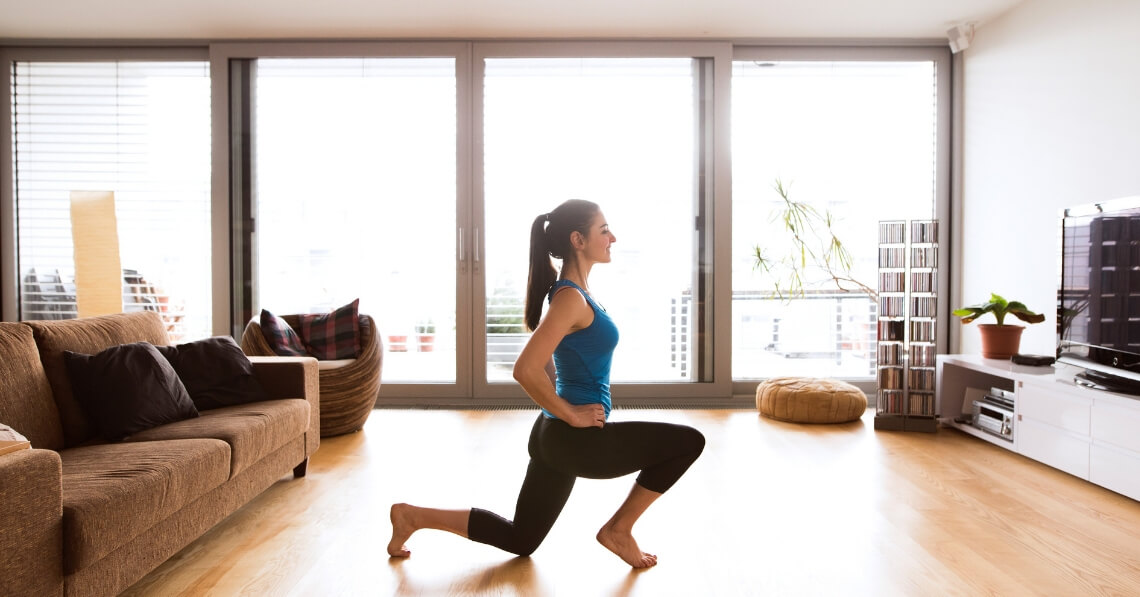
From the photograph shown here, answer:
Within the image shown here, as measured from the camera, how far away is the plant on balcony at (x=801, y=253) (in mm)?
5441

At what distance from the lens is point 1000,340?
441cm

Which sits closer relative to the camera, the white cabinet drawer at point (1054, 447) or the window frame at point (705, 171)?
the white cabinet drawer at point (1054, 447)

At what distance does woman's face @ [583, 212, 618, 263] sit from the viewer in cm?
223

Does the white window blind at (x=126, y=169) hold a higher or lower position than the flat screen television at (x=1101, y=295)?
higher

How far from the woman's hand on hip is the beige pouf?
2.93 meters

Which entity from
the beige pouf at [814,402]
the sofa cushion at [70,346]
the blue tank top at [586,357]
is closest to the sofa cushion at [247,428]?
the sofa cushion at [70,346]

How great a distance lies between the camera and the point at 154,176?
5.51 metres

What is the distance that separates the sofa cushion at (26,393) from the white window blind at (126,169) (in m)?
3.06

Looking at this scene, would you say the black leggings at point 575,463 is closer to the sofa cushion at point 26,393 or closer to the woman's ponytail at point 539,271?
the woman's ponytail at point 539,271

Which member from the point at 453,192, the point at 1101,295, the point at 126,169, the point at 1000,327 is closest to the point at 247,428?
the point at 453,192

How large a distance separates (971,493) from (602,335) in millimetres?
2135

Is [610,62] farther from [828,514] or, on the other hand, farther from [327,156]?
[828,514]

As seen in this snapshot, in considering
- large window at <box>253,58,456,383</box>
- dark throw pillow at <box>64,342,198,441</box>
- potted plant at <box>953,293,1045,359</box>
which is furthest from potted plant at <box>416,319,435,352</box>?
potted plant at <box>953,293,1045,359</box>

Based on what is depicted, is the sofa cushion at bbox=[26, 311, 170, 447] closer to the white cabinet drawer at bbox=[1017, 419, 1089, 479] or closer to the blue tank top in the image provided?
the blue tank top
